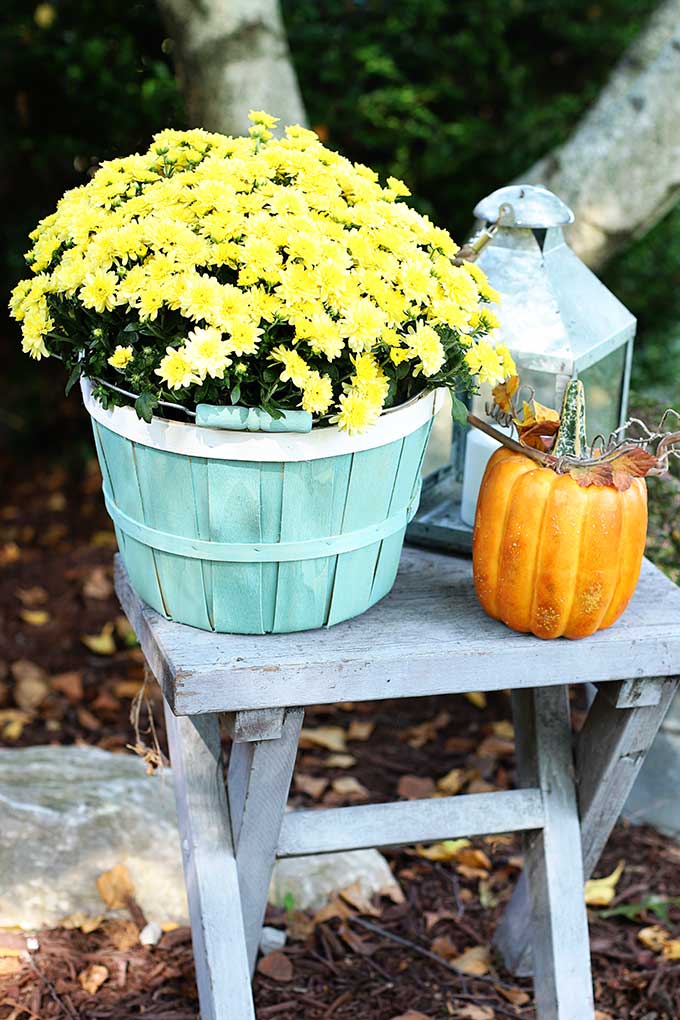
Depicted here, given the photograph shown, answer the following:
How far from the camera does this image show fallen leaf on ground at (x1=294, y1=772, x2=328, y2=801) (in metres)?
2.75

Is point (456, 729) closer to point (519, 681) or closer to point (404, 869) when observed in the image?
point (404, 869)

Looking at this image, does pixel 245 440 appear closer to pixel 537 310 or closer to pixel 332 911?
pixel 537 310

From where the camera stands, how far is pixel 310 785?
277 centimetres

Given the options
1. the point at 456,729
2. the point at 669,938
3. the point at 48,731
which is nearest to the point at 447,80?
the point at 456,729

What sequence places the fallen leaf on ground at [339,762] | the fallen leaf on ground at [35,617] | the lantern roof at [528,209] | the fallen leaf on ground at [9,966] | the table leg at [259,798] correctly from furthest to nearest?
the fallen leaf on ground at [35,617]
the fallen leaf on ground at [339,762]
the fallen leaf on ground at [9,966]
the lantern roof at [528,209]
the table leg at [259,798]

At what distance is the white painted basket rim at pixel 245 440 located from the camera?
1482mm

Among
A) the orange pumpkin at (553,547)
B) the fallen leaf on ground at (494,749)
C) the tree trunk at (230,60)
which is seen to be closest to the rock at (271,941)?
the fallen leaf on ground at (494,749)

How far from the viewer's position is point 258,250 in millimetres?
1453

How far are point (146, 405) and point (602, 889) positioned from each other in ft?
5.20

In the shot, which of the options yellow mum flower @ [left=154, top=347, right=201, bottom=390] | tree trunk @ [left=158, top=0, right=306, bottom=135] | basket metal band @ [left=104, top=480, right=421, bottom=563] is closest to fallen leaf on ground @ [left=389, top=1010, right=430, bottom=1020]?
basket metal band @ [left=104, top=480, right=421, bottom=563]

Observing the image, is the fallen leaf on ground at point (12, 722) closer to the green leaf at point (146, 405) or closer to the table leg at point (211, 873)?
the table leg at point (211, 873)

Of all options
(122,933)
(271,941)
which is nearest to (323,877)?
(271,941)

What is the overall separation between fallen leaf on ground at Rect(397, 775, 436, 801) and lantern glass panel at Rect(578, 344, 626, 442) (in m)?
1.03

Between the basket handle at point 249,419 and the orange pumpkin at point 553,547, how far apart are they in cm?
33
